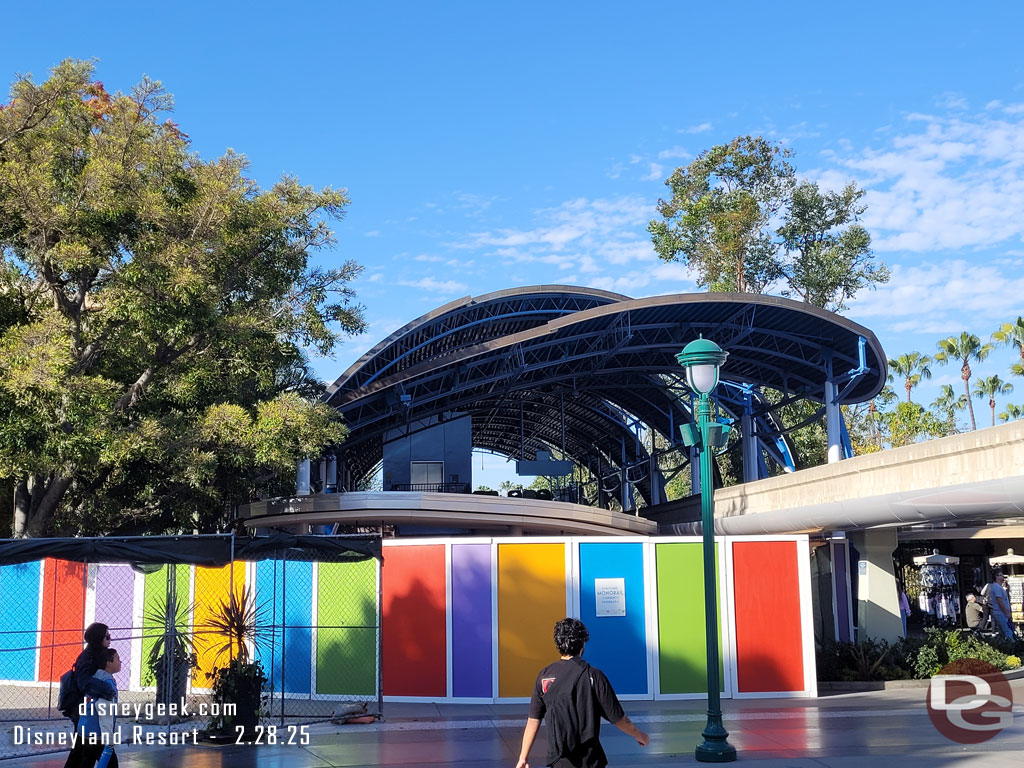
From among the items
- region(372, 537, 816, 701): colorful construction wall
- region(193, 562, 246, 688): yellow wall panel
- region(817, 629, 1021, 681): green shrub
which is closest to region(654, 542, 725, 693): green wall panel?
region(372, 537, 816, 701): colorful construction wall

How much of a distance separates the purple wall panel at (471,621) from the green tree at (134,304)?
5.54 meters

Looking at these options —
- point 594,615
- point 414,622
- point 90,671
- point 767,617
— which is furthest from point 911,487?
point 90,671

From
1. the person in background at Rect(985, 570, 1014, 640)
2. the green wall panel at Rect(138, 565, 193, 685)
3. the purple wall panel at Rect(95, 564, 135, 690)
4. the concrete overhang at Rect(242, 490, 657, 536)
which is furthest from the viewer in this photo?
the concrete overhang at Rect(242, 490, 657, 536)

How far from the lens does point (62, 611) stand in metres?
17.0

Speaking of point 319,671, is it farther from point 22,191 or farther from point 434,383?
point 434,383

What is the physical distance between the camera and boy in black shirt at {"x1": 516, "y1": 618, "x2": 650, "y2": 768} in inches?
231

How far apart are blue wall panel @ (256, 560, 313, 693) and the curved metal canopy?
45.9 feet

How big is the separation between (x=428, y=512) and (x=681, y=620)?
34.1ft

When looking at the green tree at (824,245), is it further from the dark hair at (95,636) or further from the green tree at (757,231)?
the dark hair at (95,636)

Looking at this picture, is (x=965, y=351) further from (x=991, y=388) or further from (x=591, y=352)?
(x=591, y=352)

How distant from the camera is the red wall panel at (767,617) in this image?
15812 millimetres

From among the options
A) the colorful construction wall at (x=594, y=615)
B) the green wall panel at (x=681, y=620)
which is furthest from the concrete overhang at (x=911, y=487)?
the green wall panel at (x=681, y=620)

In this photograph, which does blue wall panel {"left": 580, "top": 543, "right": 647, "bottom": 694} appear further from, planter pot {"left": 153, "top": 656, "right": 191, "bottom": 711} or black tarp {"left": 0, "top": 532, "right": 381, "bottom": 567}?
planter pot {"left": 153, "top": 656, "right": 191, "bottom": 711}

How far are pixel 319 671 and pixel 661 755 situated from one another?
263 inches
